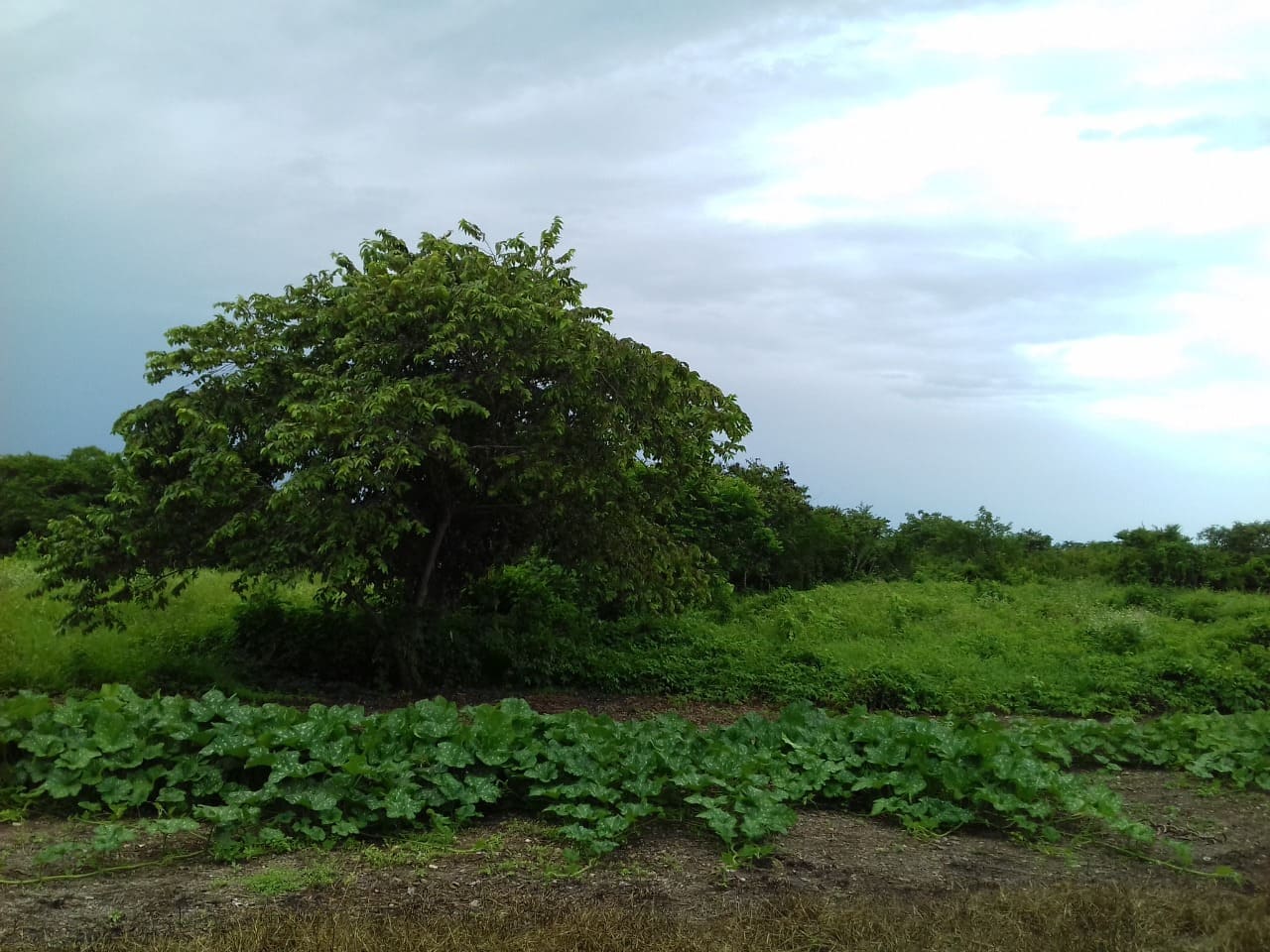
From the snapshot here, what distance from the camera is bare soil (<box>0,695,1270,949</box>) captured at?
3752 mm

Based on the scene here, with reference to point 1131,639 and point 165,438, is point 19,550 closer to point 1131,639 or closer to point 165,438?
point 165,438

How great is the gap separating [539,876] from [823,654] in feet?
22.3

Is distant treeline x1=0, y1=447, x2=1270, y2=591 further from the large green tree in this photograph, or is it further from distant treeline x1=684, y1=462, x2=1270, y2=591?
the large green tree

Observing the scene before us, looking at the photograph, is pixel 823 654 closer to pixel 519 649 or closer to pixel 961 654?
pixel 961 654

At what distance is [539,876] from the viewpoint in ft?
13.3

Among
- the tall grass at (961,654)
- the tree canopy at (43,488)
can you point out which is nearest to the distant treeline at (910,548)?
the tall grass at (961,654)

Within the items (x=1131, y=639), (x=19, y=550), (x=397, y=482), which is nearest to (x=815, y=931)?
(x=397, y=482)

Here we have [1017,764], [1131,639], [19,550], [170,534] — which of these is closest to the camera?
[1017,764]

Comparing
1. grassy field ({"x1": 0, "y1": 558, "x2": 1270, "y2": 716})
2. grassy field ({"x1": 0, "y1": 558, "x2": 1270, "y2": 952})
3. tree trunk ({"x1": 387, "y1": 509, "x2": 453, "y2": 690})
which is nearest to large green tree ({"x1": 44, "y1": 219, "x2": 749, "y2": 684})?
tree trunk ({"x1": 387, "y1": 509, "x2": 453, "y2": 690})

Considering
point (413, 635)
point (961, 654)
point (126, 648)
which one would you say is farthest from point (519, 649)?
point (961, 654)

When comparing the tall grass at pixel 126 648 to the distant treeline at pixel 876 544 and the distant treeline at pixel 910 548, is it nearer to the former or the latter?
the distant treeline at pixel 876 544

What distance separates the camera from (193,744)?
5.08m

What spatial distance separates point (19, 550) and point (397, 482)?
12478mm

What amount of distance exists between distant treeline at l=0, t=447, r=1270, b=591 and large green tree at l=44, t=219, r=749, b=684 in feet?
12.7
